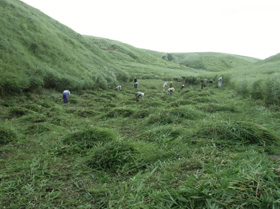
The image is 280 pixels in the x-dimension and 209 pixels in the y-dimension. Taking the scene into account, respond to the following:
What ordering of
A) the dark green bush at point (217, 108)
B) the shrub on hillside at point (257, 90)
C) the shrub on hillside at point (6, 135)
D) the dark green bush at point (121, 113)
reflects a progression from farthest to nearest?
the shrub on hillside at point (257, 90), the dark green bush at point (121, 113), the dark green bush at point (217, 108), the shrub on hillside at point (6, 135)

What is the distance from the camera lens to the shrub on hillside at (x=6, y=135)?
456 cm

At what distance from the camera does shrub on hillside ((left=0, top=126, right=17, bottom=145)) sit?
4.56 meters

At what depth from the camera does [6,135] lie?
4.71 metres

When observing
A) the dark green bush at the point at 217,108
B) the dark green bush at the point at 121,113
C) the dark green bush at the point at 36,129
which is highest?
the dark green bush at the point at 217,108

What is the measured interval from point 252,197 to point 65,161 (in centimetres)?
320

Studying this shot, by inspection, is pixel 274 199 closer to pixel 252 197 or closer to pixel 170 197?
pixel 252 197

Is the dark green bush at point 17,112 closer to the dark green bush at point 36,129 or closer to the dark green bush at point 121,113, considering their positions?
the dark green bush at point 36,129

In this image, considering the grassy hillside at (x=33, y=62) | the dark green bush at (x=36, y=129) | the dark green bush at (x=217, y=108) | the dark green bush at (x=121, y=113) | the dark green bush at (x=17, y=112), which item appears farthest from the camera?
the grassy hillside at (x=33, y=62)

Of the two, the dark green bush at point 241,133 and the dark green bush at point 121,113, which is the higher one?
the dark green bush at point 241,133

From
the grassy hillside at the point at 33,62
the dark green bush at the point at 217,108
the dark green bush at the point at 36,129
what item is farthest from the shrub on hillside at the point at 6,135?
the dark green bush at the point at 217,108

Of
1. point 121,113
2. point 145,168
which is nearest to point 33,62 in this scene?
point 121,113

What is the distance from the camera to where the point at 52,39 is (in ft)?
57.9

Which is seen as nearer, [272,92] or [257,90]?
[272,92]

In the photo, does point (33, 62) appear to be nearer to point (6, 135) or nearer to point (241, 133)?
point (6, 135)
